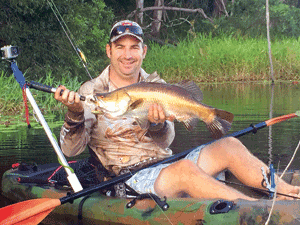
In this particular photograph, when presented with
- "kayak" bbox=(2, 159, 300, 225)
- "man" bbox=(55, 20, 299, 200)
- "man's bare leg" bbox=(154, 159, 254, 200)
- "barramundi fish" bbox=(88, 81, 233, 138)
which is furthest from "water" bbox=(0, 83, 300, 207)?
"barramundi fish" bbox=(88, 81, 233, 138)

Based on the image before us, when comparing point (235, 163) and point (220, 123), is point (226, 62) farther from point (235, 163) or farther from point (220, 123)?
point (220, 123)

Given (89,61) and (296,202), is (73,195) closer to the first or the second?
(296,202)

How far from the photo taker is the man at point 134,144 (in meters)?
4.35

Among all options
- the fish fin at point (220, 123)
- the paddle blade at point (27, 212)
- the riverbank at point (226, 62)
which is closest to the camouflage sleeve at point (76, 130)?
the paddle blade at point (27, 212)

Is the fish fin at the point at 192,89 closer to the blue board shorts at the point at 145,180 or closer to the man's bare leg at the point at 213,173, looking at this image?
the man's bare leg at the point at 213,173

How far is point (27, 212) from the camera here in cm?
440

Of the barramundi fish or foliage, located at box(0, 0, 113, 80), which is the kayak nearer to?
the barramundi fish

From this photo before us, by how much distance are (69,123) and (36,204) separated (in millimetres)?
658

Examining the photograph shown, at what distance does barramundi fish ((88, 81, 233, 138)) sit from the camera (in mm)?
4047

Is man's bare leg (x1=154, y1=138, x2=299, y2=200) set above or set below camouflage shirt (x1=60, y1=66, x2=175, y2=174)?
below

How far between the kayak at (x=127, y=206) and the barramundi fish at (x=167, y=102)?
1.80 feet

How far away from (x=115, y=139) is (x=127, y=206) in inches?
21.0

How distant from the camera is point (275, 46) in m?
21.4

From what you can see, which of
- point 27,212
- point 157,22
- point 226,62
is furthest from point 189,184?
point 157,22
